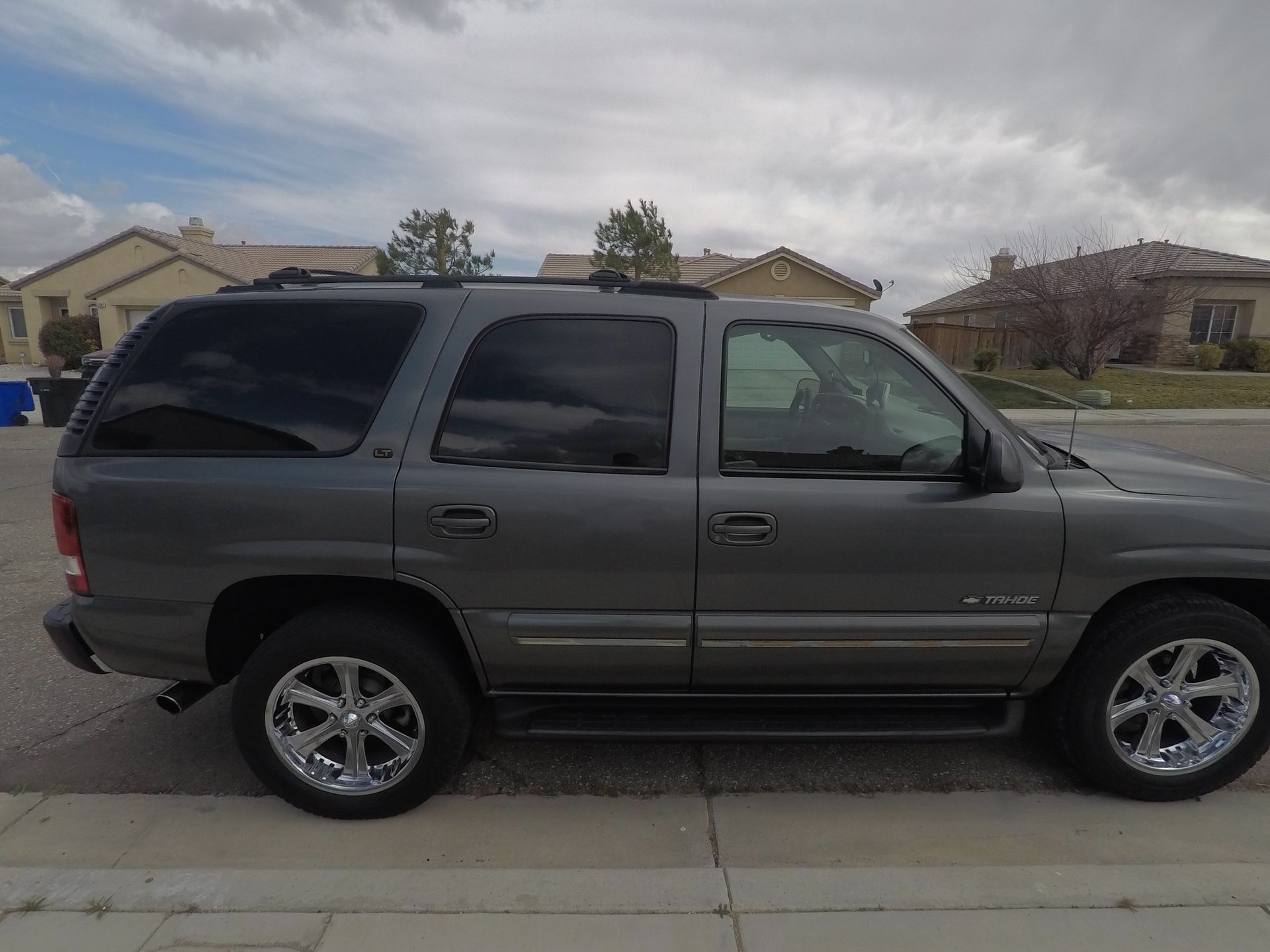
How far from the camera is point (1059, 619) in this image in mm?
2570

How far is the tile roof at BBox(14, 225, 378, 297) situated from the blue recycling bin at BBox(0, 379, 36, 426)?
13.8 metres

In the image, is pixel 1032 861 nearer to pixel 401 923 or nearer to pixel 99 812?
pixel 401 923

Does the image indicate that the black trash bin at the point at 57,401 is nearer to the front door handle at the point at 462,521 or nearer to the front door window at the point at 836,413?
the front door handle at the point at 462,521

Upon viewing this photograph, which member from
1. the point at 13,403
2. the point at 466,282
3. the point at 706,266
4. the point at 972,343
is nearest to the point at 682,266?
the point at 706,266

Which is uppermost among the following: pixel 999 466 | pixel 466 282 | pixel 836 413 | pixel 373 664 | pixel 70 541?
pixel 466 282

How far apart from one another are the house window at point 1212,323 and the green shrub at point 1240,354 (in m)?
1.99

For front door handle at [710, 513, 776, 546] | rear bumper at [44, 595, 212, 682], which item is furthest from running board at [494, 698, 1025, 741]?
rear bumper at [44, 595, 212, 682]

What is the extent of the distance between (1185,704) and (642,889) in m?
2.11

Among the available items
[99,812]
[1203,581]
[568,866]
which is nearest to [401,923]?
[568,866]

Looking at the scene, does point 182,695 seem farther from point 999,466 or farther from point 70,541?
point 999,466

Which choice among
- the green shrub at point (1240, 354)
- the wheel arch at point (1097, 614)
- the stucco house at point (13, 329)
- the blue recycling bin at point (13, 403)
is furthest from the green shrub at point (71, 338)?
the green shrub at point (1240, 354)

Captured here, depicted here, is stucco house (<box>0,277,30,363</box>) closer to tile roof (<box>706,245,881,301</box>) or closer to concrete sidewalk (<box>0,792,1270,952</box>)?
tile roof (<box>706,245,881,301</box>)

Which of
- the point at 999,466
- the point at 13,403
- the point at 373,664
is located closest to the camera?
the point at 999,466

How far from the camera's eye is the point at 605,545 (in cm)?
246
